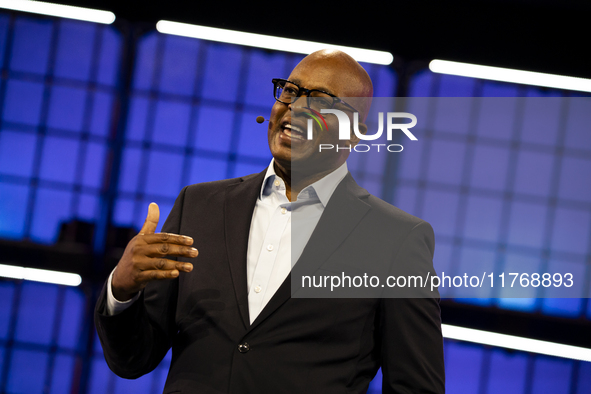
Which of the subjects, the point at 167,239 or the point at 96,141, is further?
the point at 96,141

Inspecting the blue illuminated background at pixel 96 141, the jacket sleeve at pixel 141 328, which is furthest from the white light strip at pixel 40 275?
the jacket sleeve at pixel 141 328

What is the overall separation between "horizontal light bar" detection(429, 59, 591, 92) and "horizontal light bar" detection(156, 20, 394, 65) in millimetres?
387

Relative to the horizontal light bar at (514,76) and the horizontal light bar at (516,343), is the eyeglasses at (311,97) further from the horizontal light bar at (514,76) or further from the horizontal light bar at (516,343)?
the horizontal light bar at (516,343)

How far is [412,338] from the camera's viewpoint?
4.13 feet

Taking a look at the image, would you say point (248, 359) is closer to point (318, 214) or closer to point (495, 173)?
point (318, 214)

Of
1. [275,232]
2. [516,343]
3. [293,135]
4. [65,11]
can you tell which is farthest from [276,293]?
[65,11]

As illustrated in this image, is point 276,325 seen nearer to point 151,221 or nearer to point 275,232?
point 275,232

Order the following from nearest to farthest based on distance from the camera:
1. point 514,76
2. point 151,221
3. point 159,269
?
point 159,269, point 151,221, point 514,76

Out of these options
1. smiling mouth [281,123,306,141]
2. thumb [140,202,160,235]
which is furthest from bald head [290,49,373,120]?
thumb [140,202,160,235]

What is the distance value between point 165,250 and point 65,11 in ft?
9.51

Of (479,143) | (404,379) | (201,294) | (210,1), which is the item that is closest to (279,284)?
(201,294)

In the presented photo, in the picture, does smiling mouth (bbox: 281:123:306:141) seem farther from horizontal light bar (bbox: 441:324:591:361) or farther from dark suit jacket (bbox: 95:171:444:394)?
horizontal light bar (bbox: 441:324:591:361)

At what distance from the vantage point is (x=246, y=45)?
10.5 feet

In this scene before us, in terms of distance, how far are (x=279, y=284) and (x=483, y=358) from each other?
224cm
